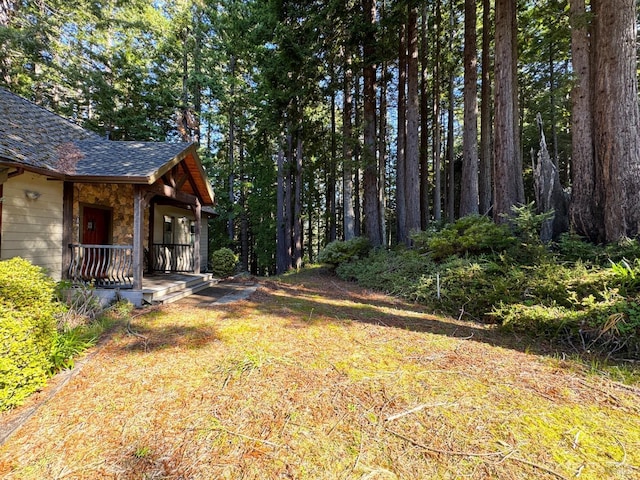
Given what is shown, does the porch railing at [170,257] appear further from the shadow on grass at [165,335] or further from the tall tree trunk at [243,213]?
the tall tree trunk at [243,213]

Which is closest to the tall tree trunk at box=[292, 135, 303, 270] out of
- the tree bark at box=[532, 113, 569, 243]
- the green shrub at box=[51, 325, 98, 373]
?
the tree bark at box=[532, 113, 569, 243]

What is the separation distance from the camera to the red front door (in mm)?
7391

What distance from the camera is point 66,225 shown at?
6.25 m

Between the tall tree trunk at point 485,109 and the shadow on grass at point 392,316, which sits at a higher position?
the tall tree trunk at point 485,109

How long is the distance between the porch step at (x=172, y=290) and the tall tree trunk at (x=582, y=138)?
9024 millimetres

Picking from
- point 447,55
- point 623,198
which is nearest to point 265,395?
point 623,198

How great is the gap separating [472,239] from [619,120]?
336 centimetres

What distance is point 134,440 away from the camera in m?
1.97

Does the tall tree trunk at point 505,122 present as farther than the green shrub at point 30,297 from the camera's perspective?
Yes

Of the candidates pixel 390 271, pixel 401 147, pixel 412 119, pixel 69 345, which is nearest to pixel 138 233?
pixel 69 345

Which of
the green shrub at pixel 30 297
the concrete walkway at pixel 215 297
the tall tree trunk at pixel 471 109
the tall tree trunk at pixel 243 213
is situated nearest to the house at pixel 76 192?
the concrete walkway at pixel 215 297

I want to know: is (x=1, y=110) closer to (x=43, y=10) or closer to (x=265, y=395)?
(x=265, y=395)

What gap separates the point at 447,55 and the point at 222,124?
13.2 meters

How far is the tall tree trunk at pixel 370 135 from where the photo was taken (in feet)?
33.8
